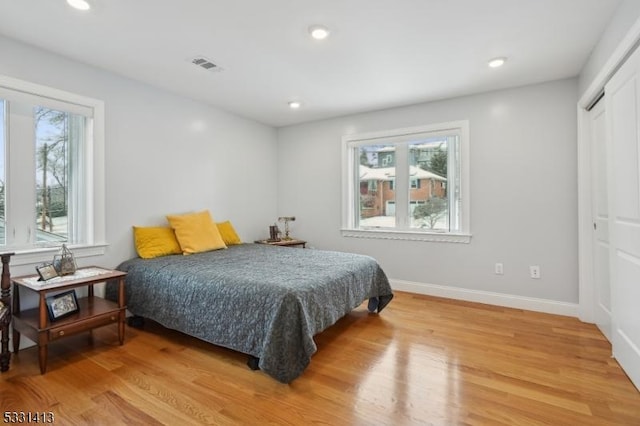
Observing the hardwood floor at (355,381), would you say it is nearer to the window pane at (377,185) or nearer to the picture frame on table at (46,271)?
the picture frame on table at (46,271)

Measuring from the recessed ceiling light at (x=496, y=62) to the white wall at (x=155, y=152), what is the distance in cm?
302

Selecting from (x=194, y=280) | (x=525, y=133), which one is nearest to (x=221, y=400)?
(x=194, y=280)

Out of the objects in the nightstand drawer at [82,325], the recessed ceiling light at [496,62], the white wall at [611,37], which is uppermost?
the recessed ceiling light at [496,62]

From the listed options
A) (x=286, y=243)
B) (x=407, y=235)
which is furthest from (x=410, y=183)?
(x=286, y=243)

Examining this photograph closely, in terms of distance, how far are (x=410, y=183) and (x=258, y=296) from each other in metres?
2.64

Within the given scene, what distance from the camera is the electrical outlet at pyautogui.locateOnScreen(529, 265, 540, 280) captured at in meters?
3.29

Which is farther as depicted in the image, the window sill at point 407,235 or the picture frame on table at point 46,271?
the window sill at point 407,235

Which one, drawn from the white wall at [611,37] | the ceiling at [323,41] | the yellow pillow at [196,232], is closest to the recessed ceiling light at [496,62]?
the ceiling at [323,41]

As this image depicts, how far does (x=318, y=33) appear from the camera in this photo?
2.29 m

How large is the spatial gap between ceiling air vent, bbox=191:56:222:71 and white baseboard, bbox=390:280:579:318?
312cm

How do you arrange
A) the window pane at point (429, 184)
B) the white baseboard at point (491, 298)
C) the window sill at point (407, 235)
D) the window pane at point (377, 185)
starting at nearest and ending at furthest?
the white baseboard at point (491, 298), the window sill at point (407, 235), the window pane at point (429, 184), the window pane at point (377, 185)

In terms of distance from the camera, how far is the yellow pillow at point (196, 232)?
3.29m

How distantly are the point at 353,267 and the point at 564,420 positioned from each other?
1.65 metres

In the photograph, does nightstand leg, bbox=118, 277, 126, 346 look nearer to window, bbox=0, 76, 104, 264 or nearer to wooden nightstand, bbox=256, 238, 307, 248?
window, bbox=0, 76, 104, 264
